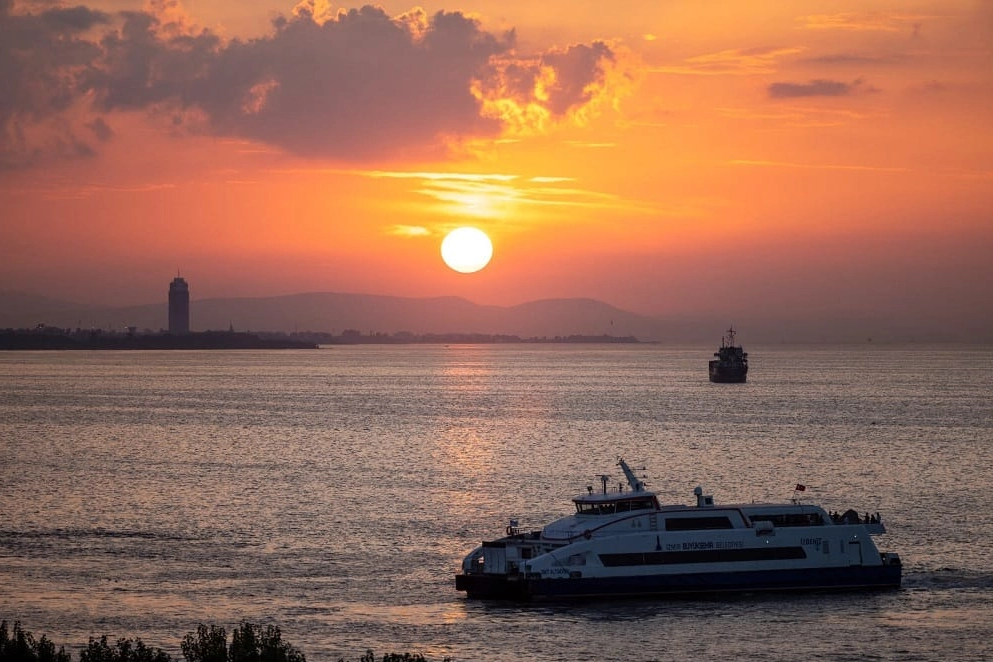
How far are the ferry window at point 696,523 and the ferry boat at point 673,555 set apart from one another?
0.05 meters

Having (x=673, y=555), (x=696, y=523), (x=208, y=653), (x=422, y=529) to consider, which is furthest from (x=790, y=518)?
(x=208, y=653)

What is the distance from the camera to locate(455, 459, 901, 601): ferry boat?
66.4 metres

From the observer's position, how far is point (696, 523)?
68.6m

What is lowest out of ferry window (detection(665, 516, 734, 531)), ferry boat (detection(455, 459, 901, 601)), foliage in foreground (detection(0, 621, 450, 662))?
foliage in foreground (detection(0, 621, 450, 662))

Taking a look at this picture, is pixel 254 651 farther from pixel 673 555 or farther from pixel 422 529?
pixel 422 529

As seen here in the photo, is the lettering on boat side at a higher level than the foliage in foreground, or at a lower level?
higher

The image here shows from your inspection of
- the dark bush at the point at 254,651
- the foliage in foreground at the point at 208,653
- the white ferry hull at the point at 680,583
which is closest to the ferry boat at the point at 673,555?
the white ferry hull at the point at 680,583

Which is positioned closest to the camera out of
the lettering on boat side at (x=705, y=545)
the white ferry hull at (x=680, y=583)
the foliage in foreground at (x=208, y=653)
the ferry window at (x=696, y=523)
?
the foliage in foreground at (x=208, y=653)

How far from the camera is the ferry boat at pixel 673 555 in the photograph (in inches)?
2613

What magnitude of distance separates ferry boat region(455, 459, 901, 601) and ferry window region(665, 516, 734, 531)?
49 mm

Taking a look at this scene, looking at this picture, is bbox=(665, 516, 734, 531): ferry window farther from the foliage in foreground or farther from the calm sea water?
the foliage in foreground

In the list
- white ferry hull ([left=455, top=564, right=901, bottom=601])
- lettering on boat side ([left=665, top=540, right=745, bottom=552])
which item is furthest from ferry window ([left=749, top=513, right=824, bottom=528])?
white ferry hull ([left=455, top=564, right=901, bottom=601])

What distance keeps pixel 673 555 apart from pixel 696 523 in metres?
2.09

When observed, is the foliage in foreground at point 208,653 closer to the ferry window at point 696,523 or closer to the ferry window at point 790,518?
the ferry window at point 696,523
